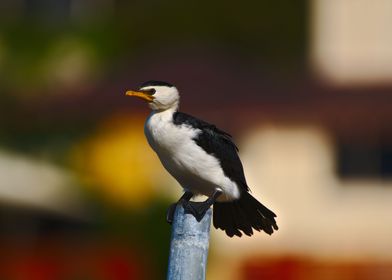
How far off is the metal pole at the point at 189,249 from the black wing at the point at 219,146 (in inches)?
27.3

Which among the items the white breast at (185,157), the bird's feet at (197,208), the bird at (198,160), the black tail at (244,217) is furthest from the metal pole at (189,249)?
the black tail at (244,217)

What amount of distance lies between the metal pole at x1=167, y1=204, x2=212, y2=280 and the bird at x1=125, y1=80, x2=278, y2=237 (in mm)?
160

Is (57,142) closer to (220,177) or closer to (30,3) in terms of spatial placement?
(30,3)

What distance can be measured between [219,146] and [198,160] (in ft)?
0.97

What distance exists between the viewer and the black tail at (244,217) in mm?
8291

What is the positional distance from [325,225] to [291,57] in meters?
7.83

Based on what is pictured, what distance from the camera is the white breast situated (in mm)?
7773

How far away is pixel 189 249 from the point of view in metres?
7.18

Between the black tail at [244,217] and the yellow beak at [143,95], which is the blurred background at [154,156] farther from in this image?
the yellow beak at [143,95]

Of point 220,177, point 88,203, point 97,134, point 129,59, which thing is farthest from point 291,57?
point 220,177

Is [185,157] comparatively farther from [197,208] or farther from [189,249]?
[189,249]

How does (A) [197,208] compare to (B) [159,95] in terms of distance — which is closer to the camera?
(A) [197,208]

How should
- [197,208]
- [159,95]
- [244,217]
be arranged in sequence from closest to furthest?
1. [197,208]
2. [159,95]
3. [244,217]

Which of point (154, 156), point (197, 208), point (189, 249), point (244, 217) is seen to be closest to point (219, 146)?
point (244, 217)
